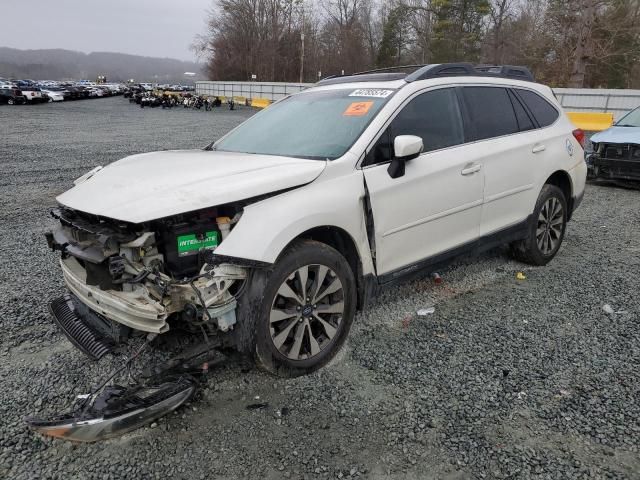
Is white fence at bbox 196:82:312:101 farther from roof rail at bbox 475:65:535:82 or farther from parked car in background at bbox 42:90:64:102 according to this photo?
roof rail at bbox 475:65:535:82

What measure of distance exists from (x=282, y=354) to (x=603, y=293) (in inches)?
125

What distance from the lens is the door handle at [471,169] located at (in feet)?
13.0

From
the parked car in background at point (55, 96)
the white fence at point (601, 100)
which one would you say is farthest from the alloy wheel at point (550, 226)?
the parked car in background at point (55, 96)

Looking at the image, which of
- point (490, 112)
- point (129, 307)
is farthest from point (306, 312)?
point (490, 112)

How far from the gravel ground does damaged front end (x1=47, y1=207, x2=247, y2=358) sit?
0.55m

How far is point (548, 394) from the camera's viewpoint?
302cm

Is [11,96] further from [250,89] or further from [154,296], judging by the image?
[154,296]

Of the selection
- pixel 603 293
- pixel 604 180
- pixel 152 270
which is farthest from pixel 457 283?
pixel 604 180

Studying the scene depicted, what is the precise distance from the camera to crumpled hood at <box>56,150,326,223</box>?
2.69 m

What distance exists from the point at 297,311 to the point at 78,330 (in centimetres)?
141

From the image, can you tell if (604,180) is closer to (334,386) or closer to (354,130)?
(354,130)

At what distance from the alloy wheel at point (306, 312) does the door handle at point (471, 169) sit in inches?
59.4

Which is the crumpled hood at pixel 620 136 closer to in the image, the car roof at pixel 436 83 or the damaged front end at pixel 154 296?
the car roof at pixel 436 83

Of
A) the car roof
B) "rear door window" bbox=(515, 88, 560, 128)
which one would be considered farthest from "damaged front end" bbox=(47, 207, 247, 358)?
"rear door window" bbox=(515, 88, 560, 128)
